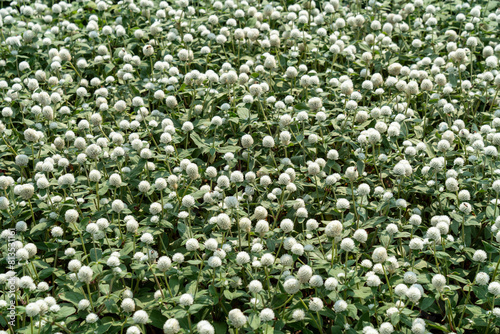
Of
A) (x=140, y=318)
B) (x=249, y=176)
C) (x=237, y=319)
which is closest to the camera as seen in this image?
(x=237, y=319)

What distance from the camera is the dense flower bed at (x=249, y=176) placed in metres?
3.26

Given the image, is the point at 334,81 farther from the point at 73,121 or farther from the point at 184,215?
the point at 73,121

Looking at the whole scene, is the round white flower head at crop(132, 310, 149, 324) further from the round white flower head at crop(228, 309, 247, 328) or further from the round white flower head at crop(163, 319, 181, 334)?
the round white flower head at crop(228, 309, 247, 328)

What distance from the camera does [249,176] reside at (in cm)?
396

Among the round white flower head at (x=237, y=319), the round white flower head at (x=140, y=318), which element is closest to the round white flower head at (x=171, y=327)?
the round white flower head at (x=140, y=318)

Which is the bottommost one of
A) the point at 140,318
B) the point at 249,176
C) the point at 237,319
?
the point at 140,318

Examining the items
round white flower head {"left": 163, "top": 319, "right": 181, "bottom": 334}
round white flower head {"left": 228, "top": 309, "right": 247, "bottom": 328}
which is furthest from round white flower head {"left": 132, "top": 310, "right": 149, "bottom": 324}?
round white flower head {"left": 228, "top": 309, "right": 247, "bottom": 328}

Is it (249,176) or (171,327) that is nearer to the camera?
(171,327)

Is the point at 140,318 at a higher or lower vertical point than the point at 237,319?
lower

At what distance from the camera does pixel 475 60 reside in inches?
230

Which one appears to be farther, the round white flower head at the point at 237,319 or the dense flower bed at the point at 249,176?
the dense flower bed at the point at 249,176

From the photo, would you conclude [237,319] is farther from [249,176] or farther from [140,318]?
[249,176]

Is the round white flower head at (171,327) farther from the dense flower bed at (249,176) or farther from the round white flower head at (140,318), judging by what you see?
the round white flower head at (140,318)

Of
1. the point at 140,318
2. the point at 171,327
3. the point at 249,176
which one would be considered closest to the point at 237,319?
the point at 171,327
